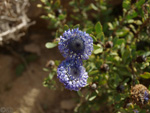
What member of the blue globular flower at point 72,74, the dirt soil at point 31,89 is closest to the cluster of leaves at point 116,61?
the blue globular flower at point 72,74

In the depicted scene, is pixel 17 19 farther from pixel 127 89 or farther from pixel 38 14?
pixel 127 89

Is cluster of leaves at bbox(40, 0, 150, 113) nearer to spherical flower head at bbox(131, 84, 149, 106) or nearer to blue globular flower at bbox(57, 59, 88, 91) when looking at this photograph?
spherical flower head at bbox(131, 84, 149, 106)

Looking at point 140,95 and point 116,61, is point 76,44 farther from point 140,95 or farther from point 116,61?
point 116,61

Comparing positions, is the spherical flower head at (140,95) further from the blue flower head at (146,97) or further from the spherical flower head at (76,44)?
the spherical flower head at (76,44)

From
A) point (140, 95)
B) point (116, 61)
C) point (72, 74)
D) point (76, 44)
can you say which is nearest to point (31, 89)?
point (116, 61)

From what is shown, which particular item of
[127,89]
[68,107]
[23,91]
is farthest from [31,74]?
[127,89]

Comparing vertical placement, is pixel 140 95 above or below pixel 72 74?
below
